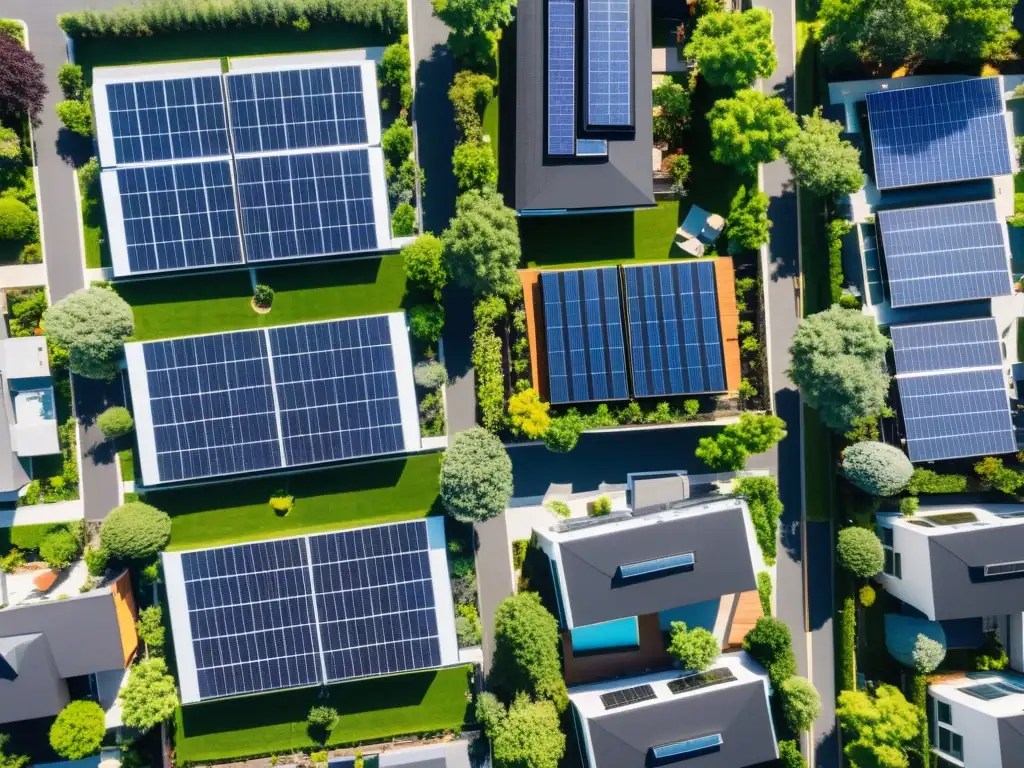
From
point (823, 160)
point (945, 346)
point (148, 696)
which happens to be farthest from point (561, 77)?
point (148, 696)

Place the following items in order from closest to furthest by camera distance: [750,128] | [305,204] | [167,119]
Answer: [750,128], [167,119], [305,204]

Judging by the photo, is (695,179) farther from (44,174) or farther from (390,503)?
(44,174)

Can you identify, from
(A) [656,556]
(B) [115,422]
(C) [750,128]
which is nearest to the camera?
(A) [656,556]

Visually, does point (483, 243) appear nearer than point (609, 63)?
Yes

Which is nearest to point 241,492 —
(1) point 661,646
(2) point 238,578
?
(2) point 238,578

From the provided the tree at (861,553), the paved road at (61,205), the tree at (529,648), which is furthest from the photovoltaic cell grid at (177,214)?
the tree at (861,553)

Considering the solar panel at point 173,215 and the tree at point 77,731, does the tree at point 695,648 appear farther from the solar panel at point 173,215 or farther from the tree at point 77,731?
the solar panel at point 173,215

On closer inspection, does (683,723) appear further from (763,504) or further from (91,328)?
(91,328)
